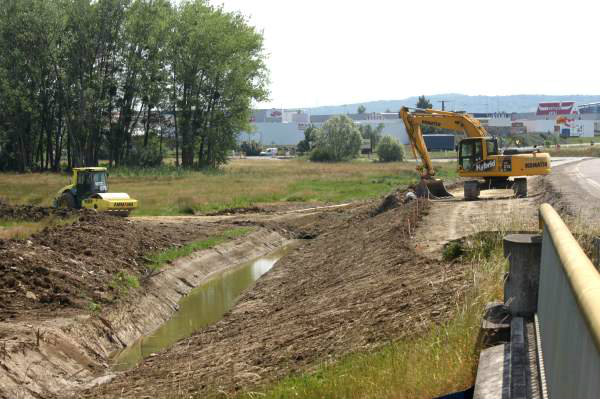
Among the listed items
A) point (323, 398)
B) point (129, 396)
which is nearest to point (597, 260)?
point (323, 398)

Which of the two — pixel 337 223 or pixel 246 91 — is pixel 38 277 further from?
pixel 246 91

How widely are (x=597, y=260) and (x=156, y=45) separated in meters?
72.9

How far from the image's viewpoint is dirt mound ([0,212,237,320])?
66.6ft

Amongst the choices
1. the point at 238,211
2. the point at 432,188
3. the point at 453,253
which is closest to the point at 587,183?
the point at 432,188

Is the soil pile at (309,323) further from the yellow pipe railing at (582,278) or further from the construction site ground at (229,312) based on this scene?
the yellow pipe railing at (582,278)

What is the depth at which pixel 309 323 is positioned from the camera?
15.1m

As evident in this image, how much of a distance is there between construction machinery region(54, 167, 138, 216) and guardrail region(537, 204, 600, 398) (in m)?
33.1

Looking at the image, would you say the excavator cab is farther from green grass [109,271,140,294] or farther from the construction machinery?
green grass [109,271,140,294]

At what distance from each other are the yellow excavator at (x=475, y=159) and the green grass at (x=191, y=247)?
8462mm

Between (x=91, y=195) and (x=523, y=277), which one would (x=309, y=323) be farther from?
(x=91, y=195)

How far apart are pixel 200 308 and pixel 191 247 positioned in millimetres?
6926

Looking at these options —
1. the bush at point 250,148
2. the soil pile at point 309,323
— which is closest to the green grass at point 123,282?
the soil pile at point 309,323

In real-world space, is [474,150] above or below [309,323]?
above

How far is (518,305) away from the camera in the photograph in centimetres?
1046
